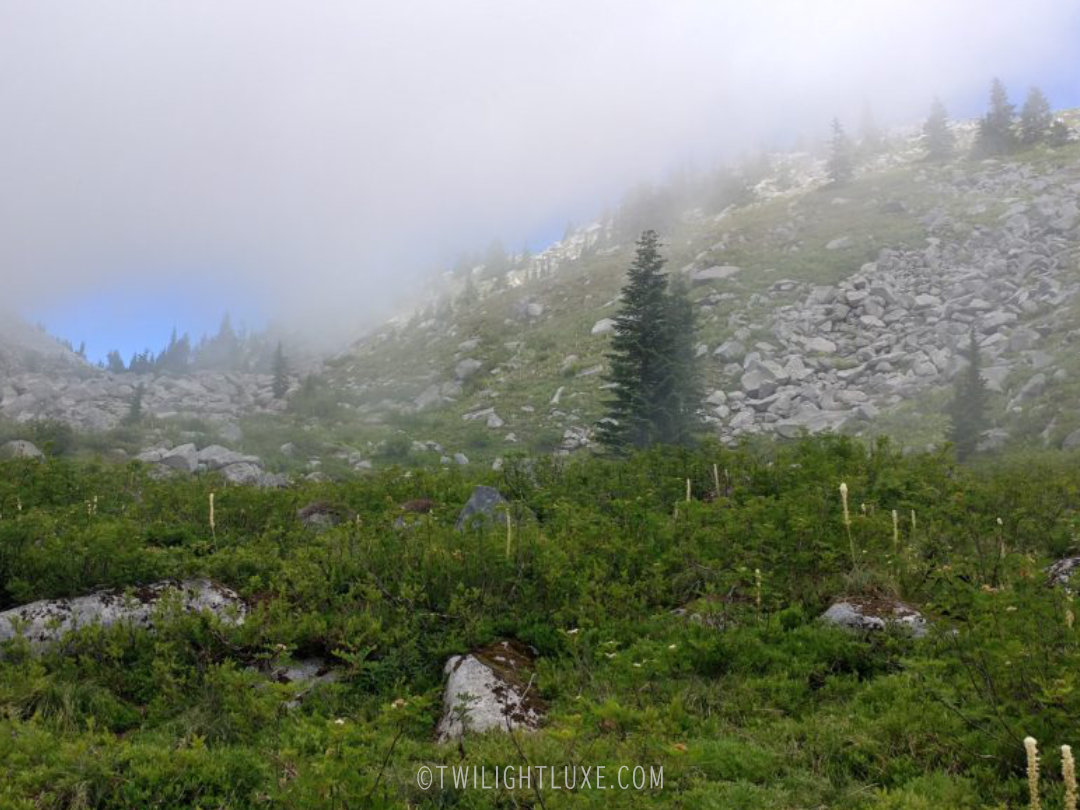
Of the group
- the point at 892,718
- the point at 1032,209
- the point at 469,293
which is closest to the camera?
the point at 892,718

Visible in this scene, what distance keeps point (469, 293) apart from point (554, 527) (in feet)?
223

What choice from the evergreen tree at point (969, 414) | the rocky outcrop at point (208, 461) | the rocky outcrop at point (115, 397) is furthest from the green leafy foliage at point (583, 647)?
the rocky outcrop at point (115, 397)

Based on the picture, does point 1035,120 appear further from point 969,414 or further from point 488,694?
point 488,694

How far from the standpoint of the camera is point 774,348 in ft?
107

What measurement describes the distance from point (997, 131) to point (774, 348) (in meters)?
37.9

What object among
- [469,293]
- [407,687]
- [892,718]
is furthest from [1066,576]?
[469,293]

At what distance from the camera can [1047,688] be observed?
4.20 m

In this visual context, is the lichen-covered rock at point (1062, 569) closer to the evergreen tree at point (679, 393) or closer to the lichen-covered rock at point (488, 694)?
the lichen-covered rock at point (488, 694)

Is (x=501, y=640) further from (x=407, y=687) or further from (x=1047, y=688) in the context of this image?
(x=1047, y=688)

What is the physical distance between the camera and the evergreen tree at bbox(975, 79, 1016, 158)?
53.2 m

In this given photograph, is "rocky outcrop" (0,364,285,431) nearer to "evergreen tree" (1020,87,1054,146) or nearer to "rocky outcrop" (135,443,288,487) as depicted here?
"rocky outcrop" (135,443,288,487)

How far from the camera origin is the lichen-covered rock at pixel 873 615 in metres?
6.62

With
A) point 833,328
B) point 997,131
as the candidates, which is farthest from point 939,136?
→ point 833,328

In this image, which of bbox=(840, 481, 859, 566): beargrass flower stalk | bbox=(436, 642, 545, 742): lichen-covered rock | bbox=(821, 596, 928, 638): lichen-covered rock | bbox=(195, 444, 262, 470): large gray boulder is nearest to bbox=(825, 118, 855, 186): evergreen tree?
bbox=(195, 444, 262, 470): large gray boulder
